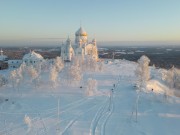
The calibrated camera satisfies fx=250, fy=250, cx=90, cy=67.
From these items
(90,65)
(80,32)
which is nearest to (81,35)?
(80,32)

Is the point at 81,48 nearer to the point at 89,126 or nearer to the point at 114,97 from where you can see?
the point at 114,97

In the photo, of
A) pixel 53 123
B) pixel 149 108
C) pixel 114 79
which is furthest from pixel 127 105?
pixel 114 79

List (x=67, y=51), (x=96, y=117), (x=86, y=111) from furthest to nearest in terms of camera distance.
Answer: (x=67, y=51) < (x=86, y=111) < (x=96, y=117)

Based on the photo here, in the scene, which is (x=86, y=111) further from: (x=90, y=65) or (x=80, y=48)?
(x=80, y=48)

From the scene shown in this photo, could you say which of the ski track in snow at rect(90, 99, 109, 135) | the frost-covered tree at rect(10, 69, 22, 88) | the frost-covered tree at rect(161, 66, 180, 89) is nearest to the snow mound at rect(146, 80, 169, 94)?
the frost-covered tree at rect(161, 66, 180, 89)

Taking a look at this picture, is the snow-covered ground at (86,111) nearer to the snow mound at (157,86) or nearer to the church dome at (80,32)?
the snow mound at (157,86)

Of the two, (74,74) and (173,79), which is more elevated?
(74,74)

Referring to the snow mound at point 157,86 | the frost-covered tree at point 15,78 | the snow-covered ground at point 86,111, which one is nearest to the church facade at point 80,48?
the snow mound at point 157,86
